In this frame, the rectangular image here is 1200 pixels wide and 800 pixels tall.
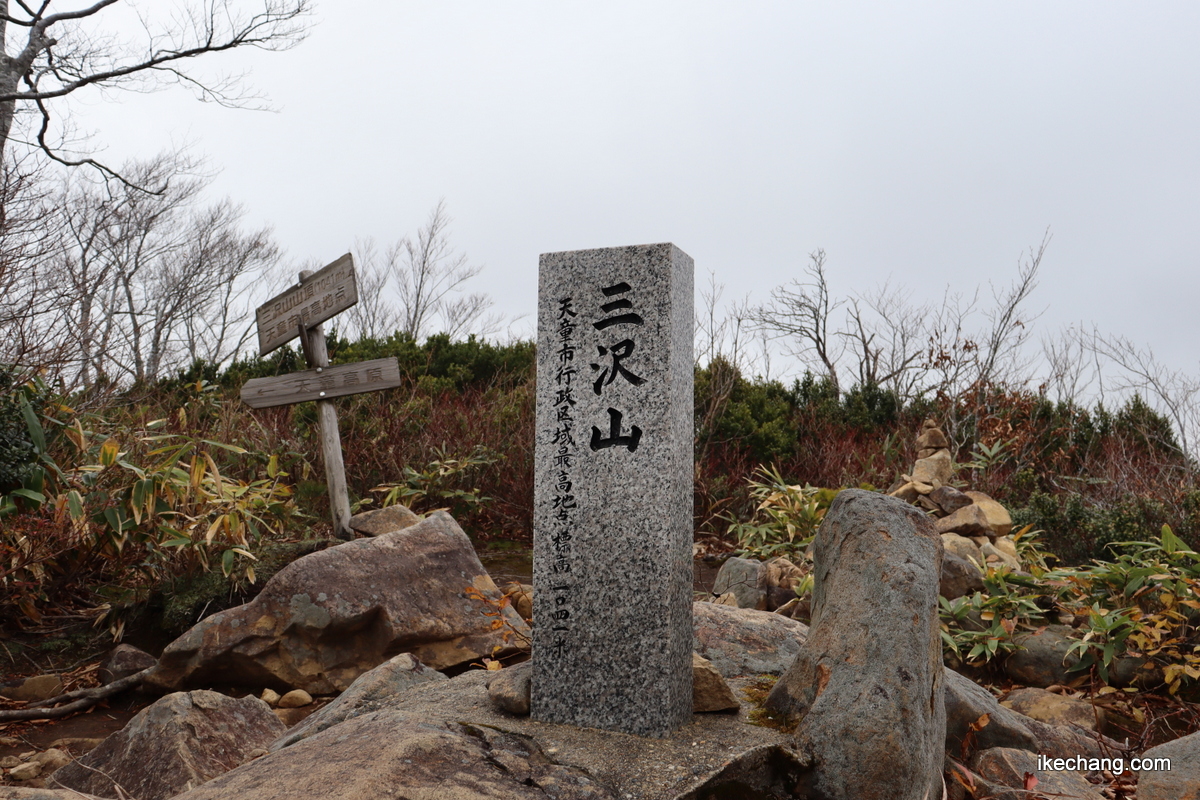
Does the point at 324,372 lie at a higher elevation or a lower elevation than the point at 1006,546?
higher

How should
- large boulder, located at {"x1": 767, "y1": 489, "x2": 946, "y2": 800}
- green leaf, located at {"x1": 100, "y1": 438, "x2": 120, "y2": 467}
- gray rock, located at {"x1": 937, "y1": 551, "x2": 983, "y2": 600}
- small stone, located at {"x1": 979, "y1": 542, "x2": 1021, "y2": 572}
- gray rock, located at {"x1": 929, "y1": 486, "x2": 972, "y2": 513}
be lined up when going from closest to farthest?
large boulder, located at {"x1": 767, "y1": 489, "x2": 946, "y2": 800} < green leaf, located at {"x1": 100, "y1": 438, "x2": 120, "y2": 467} < gray rock, located at {"x1": 937, "y1": 551, "x2": 983, "y2": 600} < small stone, located at {"x1": 979, "y1": 542, "x2": 1021, "y2": 572} < gray rock, located at {"x1": 929, "y1": 486, "x2": 972, "y2": 513}

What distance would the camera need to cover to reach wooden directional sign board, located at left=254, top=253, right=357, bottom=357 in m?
6.35

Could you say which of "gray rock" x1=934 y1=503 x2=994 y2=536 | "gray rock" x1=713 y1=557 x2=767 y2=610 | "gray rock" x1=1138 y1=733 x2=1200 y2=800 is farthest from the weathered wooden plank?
"gray rock" x1=1138 y1=733 x2=1200 y2=800

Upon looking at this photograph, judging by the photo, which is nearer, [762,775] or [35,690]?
[762,775]

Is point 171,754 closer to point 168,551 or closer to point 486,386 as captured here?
point 168,551

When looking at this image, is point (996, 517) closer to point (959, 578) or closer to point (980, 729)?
point (959, 578)

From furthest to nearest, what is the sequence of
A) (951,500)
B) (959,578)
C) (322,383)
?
(951,500) → (322,383) → (959,578)

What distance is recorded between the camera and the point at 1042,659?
484 centimetres

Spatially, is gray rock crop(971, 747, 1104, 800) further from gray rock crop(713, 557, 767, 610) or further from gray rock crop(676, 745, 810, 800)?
gray rock crop(713, 557, 767, 610)

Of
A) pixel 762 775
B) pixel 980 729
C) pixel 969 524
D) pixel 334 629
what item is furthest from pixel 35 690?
pixel 969 524

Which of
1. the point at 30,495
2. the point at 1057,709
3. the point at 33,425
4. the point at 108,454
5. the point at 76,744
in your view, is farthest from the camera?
the point at 108,454

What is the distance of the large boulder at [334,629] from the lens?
4.68 m

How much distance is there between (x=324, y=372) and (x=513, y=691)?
13.7 feet

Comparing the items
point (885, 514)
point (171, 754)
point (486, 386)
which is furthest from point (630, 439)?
point (486, 386)
